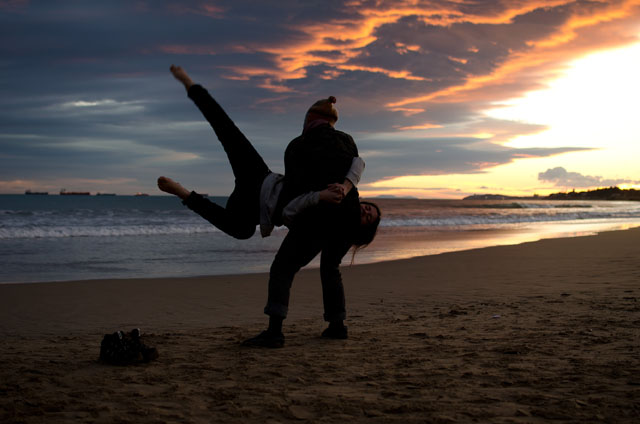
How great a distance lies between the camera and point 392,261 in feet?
37.0

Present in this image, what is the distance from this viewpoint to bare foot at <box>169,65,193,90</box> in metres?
4.03

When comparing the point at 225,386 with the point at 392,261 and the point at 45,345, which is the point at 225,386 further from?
the point at 392,261

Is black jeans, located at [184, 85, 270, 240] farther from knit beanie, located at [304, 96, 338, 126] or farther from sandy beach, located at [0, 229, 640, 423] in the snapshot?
sandy beach, located at [0, 229, 640, 423]

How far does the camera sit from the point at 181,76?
409 centimetres

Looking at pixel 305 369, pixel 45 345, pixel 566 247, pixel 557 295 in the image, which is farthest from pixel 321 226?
pixel 566 247

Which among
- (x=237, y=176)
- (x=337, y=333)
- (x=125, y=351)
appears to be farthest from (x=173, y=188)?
(x=337, y=333)

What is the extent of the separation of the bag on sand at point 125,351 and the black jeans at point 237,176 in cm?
99

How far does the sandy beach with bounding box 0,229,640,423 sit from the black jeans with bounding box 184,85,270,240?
3.22 ft

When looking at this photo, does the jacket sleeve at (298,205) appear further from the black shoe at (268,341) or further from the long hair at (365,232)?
the black shoe at (268,341)

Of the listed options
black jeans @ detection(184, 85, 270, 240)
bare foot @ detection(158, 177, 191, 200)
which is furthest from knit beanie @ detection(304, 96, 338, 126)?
bare foot @ detection(158, 177, 191, 200)

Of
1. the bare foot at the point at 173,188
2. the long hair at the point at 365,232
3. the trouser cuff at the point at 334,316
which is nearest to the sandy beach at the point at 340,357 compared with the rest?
Answer: the trouser cuff at the point at 334,316

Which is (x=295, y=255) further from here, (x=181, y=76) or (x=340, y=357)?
(x=181, y=76)

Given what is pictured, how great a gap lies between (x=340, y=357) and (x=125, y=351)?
58.6 inches

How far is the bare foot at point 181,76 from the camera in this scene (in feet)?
13.2
